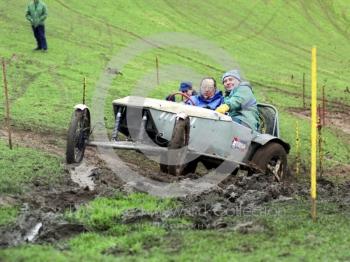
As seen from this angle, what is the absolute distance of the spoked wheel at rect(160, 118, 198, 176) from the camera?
1209 cm

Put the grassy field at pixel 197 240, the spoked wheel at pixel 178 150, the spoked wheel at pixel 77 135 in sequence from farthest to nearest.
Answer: the spoked wheel at pixel 77 135
the spoked wheel at pixel 178 150
the grassy field at pixel 197 240

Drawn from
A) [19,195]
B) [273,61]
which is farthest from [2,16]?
[19,195]

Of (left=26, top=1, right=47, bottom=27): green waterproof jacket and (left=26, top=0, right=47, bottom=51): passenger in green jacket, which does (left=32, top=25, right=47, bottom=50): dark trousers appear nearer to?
(left=26, top=0, right=47, bottom=51): passenger in green jacket

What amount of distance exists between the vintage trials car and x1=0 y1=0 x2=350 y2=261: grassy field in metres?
1.08

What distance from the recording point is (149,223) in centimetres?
914

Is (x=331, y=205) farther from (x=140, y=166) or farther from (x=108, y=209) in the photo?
(x=140, y=166)

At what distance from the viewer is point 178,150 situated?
12.2 m

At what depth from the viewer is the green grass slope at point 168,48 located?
20.9 meters

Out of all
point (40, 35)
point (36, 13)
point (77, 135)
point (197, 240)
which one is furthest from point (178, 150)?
point (36, 13)

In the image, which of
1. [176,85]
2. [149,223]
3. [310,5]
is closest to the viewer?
[149,223]

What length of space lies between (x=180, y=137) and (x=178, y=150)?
26 cm

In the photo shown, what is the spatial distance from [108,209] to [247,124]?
494 cm

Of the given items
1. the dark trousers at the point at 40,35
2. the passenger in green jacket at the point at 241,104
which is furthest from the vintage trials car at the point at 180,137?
the dark trousers at the point at 40,35

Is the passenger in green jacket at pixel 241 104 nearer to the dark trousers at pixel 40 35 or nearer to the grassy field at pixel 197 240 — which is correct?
the grassy field at pixel 197 240
